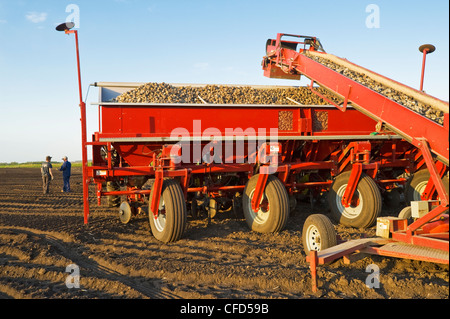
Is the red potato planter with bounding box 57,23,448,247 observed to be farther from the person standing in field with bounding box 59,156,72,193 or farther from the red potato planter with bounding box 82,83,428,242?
the person standing in field with bounding box 59,156,72,193

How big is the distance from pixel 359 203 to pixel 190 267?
12.1 feet

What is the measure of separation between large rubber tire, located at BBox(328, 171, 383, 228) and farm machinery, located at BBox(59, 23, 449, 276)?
0.7 inches

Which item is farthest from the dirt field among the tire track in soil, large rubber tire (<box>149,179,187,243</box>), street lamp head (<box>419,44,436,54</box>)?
street lamp head (<box>419,44,436,54</box>)

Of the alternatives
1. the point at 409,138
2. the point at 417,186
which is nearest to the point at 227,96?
the point at 409,138

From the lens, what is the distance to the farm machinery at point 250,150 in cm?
611

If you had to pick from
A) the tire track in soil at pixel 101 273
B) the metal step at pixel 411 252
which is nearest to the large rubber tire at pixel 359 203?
the metal step at pixel 411 252

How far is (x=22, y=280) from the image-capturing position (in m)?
4.32

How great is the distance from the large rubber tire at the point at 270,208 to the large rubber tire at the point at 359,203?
1.26 meters

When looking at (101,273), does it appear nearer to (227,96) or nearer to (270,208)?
(270,208)

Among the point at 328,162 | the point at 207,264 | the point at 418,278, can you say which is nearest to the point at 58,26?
the point at 207,264

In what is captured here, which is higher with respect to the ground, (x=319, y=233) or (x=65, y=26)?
(x=65, y=26)

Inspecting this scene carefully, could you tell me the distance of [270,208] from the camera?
6449mm

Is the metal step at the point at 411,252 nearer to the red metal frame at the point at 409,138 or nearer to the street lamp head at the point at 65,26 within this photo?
the red metal frame at the point at 409,138
